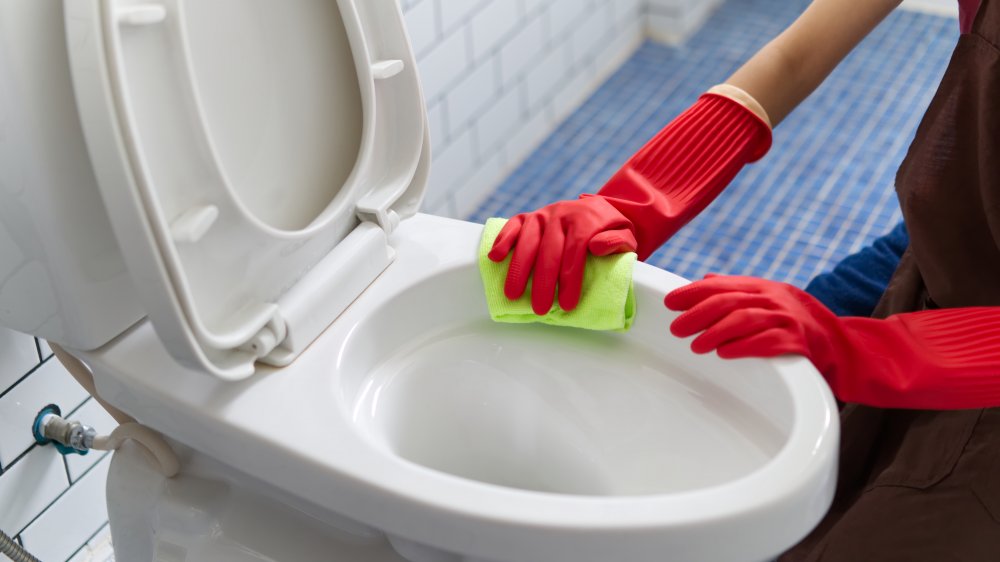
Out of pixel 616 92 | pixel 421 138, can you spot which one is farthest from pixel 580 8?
pixel 421 138

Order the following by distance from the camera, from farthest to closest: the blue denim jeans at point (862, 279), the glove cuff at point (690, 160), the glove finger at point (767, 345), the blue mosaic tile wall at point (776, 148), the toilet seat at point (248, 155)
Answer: the blue mosaic tile wall at point (776, 148), the blue denim jeans at point (862, 279), the glove cuff at point (690, 160), the glove finger at point (767, 345), the toilet seat at point (248, 155)

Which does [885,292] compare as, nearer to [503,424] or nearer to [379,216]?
[503,424]

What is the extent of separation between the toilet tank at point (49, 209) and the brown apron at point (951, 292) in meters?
0.73

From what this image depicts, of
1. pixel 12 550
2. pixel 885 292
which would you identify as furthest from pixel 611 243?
pixel 12 550

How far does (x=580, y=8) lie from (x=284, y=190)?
1.32 meters

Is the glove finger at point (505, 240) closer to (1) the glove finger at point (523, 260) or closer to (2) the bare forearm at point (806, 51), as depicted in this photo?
(1) the glove finger at point (523, 260)

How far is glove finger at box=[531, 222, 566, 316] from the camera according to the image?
0.95 m

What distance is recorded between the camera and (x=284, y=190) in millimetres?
916

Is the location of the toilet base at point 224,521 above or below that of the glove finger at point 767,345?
below

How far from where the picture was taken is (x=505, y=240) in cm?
96

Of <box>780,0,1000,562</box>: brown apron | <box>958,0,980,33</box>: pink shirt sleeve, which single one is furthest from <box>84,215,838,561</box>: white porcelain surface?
<box>958,0,980,33</box>: pink shirt sleeve

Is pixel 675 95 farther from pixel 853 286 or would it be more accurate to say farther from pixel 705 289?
pixel 705 289

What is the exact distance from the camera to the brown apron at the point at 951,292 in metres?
0.96

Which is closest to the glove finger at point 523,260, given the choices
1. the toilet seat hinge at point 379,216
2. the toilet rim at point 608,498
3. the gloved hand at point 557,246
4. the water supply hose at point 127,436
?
the gloved hand at point 557,246
